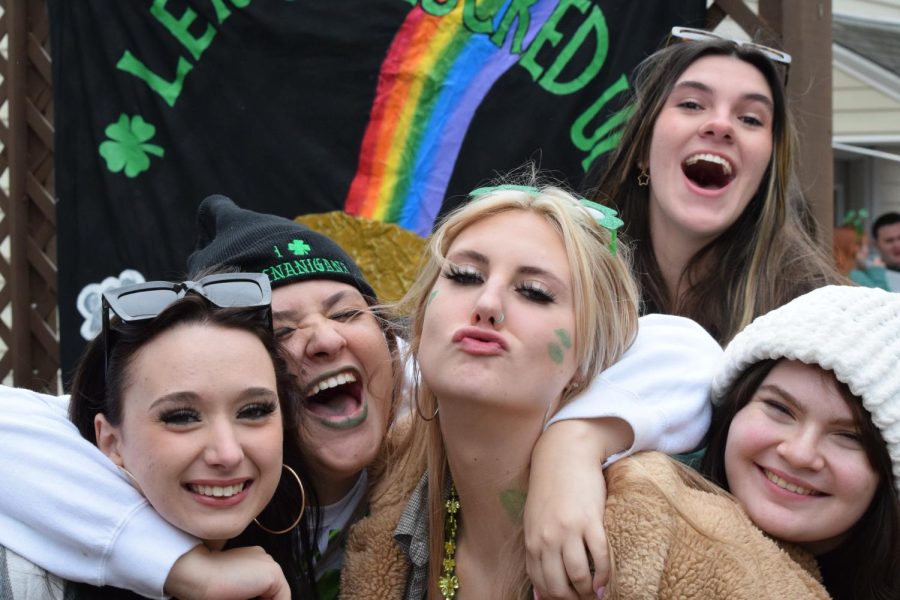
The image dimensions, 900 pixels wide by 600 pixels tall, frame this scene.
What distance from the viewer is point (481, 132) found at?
13.7ft

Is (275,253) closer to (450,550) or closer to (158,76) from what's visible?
(450,550)

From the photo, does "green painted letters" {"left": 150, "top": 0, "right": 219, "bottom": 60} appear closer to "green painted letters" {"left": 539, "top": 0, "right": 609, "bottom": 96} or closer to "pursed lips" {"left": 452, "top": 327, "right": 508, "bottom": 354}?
"green painted letters" {"left": 539, "top": 0, "right": 609, "bottom": 96}

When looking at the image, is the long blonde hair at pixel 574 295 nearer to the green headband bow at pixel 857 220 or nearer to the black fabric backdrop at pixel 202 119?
the black fabric backdrop at pixel 202 119

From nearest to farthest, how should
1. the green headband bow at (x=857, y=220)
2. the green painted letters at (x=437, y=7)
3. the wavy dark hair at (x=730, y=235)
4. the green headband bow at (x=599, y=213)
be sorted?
the green headband bow at (x=599, y=213)
the wavy dark hair at (x=730, y=235)
the green painted letters at (x=437, y=7)
the green headband bow at (x=857, y=220)

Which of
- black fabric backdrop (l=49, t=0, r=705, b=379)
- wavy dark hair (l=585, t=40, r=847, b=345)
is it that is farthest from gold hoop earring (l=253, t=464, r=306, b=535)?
black fabric backdrop (l=49, t=0, r=705, b=379)

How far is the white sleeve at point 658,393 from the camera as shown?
1896 mm

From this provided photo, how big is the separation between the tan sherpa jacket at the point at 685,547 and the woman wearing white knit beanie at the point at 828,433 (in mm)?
82

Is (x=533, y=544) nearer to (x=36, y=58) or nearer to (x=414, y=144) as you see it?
(x=414, y=144)

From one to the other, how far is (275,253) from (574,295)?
75 cm

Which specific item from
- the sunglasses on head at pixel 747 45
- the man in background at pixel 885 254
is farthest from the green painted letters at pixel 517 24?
the man in background at pixel 885 254

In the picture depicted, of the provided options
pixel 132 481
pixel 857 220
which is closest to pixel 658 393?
pixel 132 481

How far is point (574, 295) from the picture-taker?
1.94m

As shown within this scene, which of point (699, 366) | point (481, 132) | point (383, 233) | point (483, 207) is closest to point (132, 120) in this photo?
point (383, 233)

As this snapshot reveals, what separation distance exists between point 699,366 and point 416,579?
736 mm
